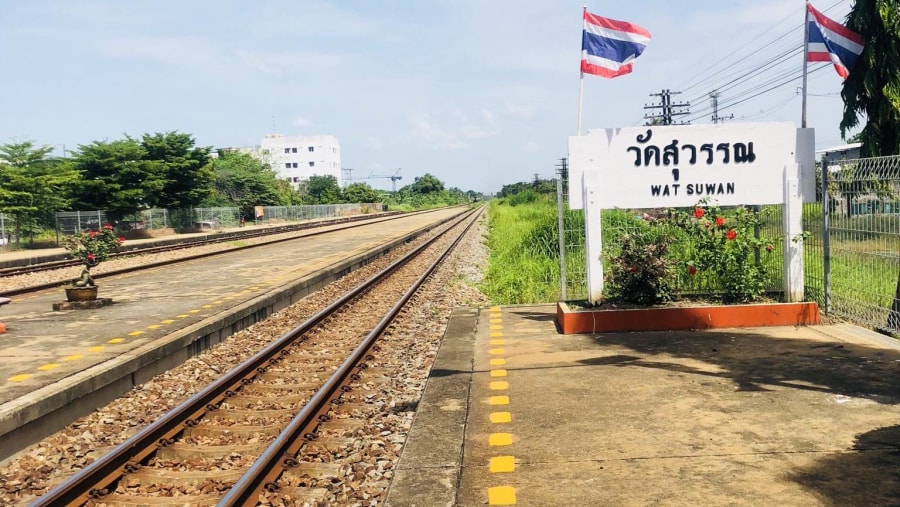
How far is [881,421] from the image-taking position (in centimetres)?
478

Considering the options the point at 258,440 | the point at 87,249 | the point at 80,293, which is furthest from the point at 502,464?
the point at 87,249

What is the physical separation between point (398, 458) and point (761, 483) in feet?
7.57

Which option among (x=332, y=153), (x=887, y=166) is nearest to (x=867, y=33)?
(x=887, y=166)

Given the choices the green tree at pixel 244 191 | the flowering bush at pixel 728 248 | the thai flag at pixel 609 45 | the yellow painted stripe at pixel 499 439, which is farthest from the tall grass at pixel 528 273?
the green tree at pixel 244 191

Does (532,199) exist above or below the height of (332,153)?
below

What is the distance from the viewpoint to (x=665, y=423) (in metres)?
5.03

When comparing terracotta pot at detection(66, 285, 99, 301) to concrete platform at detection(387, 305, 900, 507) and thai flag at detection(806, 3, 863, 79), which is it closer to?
concrete platform at detection(387, 305, 900, 507)

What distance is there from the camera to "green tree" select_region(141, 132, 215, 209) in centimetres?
4025

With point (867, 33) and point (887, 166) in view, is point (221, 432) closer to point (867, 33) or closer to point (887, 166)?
point (887, 166)

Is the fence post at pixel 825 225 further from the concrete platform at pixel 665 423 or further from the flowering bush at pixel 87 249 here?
the flowering bush at pixel 87 249

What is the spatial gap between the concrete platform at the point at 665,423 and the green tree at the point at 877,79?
1511 cm

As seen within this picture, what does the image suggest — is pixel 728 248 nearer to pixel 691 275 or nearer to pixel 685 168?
pixel 691 275

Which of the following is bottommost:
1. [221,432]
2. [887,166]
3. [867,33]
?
[221,432]

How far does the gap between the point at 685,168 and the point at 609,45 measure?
1.93 m
